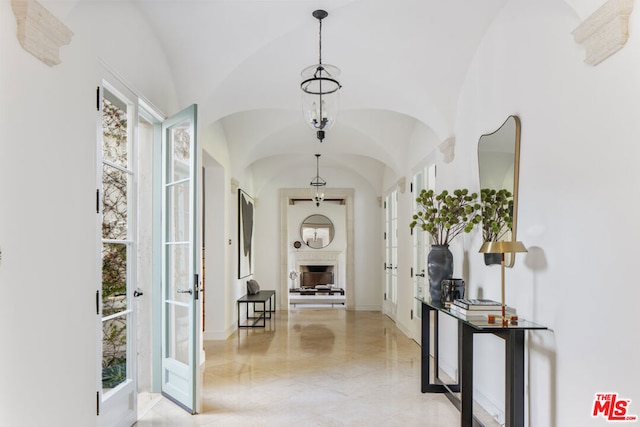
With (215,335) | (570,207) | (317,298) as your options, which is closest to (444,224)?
(570,207)

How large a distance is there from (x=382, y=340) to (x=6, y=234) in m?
5.51

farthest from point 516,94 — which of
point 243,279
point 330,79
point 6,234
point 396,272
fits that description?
point 243,279

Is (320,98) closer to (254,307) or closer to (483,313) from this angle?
(483,313)

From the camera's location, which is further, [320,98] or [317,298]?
[317,298]

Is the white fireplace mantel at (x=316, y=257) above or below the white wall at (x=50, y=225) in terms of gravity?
below

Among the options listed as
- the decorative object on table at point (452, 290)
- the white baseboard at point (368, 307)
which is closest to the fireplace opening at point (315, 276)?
the white baseboard at point (368, 307)

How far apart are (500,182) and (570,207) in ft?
3.13

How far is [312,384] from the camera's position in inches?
177

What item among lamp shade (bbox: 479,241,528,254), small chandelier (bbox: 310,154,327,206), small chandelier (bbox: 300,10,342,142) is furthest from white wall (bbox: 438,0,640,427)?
small chandelier (bbox: 310,154,327,206)

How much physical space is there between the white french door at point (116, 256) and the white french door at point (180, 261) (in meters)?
0.42

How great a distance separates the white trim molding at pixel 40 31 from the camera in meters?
2.01

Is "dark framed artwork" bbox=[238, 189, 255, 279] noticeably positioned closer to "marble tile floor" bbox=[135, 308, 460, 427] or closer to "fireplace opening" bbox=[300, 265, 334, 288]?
"marble tile floor" bbox=[135, 308, 460, 427]

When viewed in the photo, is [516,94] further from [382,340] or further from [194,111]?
[382,340]

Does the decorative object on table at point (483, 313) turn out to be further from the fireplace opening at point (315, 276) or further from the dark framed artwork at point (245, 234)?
the fireplace opening at point (315, 276)
